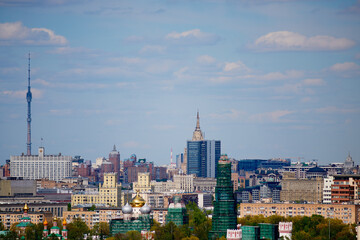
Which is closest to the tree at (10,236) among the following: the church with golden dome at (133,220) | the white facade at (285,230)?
the church with golden dome at (133,220)

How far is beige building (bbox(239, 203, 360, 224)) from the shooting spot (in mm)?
127438

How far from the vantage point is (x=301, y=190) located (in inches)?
7594

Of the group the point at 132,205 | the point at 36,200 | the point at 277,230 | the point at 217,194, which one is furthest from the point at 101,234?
the point at 36,200

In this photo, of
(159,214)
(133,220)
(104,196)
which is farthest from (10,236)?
(104,196)

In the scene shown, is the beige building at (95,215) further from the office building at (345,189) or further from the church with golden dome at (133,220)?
the office building at (345,189)

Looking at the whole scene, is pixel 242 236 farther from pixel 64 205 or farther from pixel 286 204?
pixel 64 205

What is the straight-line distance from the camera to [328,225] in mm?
114312

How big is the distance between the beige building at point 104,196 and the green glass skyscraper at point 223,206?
6347 centimetres

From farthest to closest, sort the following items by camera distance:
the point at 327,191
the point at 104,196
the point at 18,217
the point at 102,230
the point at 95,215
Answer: the point at 104,196, the point at 95,215, the point at 327,191, the point at 18,217, the point at 102,230

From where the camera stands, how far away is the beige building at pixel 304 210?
127m

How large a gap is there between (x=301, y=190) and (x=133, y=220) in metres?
73.0

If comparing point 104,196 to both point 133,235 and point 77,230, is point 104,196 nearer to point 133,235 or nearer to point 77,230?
point 77,230

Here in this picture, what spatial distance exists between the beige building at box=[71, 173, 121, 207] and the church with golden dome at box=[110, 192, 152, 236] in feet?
202

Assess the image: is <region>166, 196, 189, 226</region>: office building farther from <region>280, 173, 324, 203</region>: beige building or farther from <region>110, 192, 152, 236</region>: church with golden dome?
<region>280, 173, 324, 203</region>: beige building
